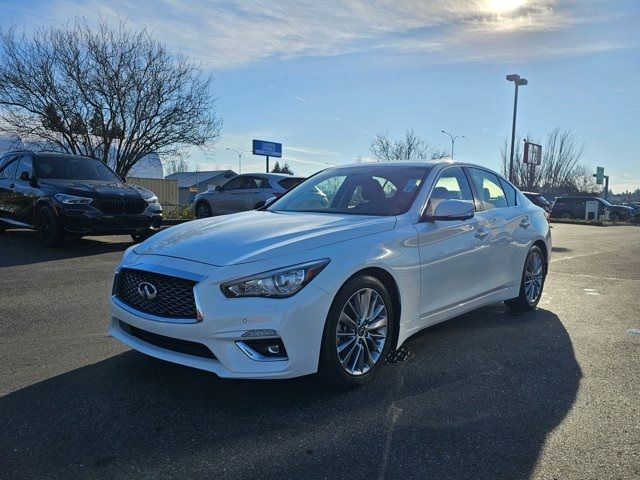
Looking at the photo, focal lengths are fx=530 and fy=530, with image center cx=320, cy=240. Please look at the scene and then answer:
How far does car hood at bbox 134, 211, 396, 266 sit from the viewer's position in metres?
3.26

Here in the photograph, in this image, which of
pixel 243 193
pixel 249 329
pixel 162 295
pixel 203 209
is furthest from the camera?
pixel 203 209

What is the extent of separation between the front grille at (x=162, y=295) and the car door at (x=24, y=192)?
281 inches

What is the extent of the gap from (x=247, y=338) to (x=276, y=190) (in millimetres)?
11369

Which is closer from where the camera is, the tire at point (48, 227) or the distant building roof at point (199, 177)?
the tire at point (48, 227)

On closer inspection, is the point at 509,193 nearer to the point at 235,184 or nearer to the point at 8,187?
the point at 8,187

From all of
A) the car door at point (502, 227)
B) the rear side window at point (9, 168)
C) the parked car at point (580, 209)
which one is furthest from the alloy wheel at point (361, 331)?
the parked car at point (580, 209)

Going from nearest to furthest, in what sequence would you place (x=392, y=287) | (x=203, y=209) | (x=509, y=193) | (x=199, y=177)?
1. (x=392, y=287)
2. (x=509, y=193)
3. (x=203, y=209)
4. (x=199, y=177)

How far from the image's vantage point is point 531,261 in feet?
18.9

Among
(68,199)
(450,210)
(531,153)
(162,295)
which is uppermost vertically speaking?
(531,153)

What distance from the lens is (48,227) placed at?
9289mm

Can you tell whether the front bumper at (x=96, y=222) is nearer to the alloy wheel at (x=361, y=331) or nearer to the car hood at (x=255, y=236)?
the car hood at (x=255, y=236)

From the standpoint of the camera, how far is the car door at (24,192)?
959cm

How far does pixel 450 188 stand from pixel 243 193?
11.0m

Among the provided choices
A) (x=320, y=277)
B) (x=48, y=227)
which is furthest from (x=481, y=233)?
(x=48, y=227)
